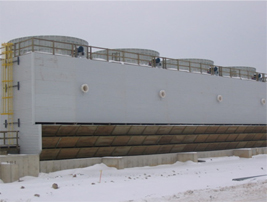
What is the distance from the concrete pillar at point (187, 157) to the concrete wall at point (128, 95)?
2666 millimetres

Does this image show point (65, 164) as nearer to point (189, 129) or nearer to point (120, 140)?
point (120, 140)

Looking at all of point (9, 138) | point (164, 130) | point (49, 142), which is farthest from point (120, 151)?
point (9, 138)

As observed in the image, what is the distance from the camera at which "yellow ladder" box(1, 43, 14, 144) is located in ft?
77.9

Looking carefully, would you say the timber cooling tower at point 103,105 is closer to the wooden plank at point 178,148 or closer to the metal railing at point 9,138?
the wooden plank at point 178,148

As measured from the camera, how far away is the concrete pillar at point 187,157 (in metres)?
28.8

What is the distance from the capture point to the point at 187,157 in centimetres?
2898

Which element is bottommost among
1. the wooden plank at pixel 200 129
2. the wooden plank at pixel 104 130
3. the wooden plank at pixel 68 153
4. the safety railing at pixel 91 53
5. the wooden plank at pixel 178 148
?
the wooden plank at pixel 178 148

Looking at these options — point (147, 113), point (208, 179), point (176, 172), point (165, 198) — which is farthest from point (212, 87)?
point (165, 198)

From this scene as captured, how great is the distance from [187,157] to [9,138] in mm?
13002

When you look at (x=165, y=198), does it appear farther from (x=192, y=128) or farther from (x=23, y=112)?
(x=192, y=128)

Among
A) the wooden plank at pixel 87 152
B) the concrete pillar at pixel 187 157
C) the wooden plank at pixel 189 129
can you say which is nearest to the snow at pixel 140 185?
the wooden plank at pixel 87 152

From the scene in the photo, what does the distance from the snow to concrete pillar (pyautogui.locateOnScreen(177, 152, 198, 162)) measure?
295 cm

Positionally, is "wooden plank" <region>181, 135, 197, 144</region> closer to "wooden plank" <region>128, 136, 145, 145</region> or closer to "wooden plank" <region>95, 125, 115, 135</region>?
"wooden plank" <region>128, 136, 145, 145</region>

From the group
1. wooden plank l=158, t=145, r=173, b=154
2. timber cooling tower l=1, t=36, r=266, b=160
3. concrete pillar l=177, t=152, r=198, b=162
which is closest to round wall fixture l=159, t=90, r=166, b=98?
timber cooling tower l=1, t=36, r=266, b=160
